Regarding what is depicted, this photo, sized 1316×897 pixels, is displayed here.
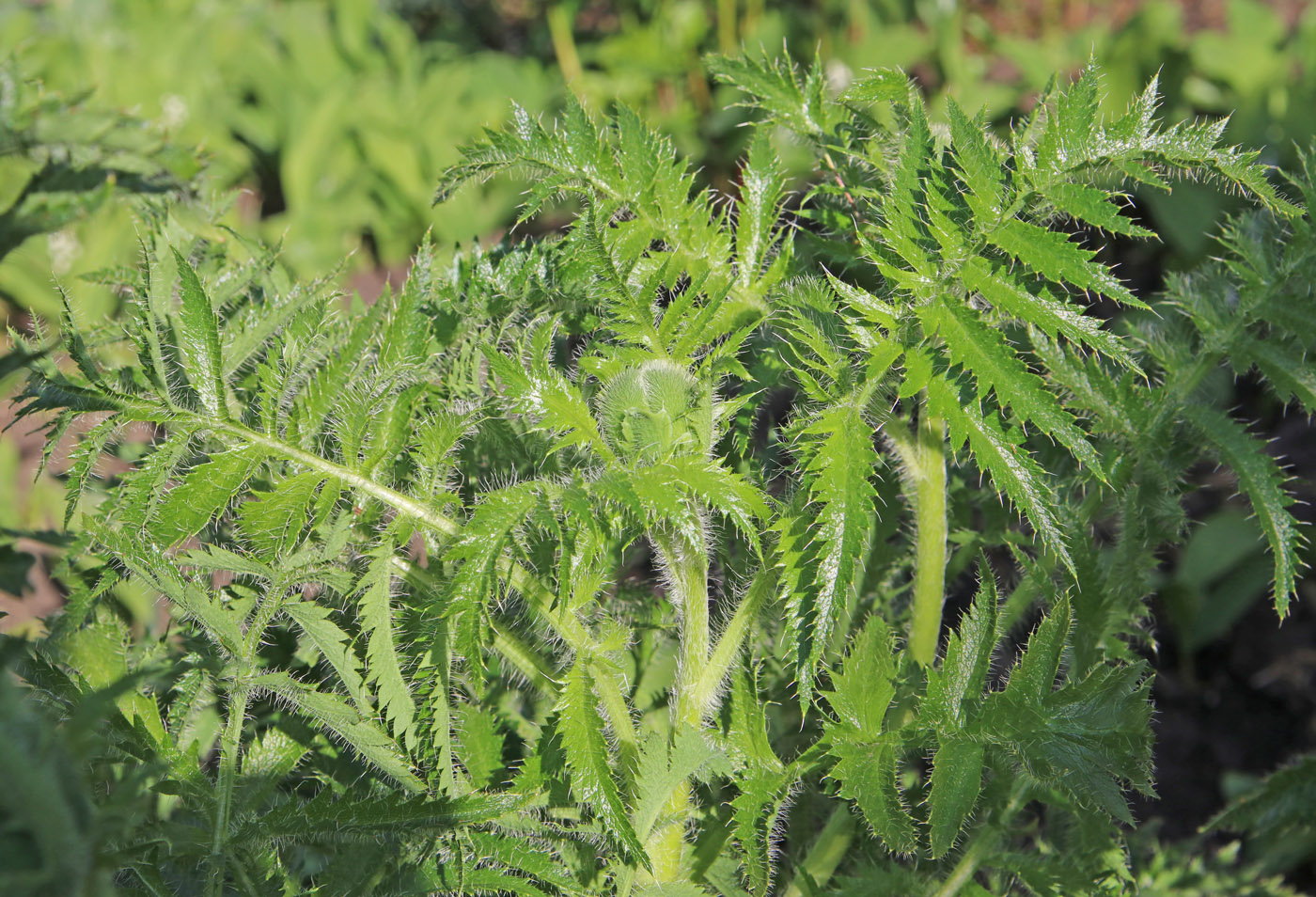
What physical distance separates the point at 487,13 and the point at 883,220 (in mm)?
6298

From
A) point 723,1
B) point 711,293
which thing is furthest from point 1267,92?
point 711,293

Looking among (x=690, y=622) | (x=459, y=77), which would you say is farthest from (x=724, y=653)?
(x=459, y=77)

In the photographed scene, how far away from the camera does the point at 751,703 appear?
124 centimetres

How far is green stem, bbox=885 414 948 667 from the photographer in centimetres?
126

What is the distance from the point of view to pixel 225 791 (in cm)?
111

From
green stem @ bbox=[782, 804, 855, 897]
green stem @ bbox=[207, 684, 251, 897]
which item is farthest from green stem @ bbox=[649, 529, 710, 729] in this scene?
green stem @ bbox=[207, 684, 251, 897]

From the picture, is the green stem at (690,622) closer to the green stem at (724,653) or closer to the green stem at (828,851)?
the green stem at (724,653)

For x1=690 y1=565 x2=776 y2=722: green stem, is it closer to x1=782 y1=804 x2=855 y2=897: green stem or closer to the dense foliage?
the dense foliage

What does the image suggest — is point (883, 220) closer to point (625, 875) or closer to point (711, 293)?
point (711, 293)

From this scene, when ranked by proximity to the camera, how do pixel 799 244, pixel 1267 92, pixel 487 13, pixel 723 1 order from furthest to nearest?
pixel 487 13 < pixel 723 1 < pixel 1267 92 < pixel 799 244

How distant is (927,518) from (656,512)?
409mm

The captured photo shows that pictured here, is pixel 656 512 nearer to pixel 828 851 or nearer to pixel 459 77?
pixel 828 851

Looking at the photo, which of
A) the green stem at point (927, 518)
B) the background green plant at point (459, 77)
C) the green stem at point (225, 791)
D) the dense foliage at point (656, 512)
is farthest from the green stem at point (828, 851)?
the background green plant at point (459, 77)

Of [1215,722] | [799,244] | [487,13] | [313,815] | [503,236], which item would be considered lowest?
[313,815]
